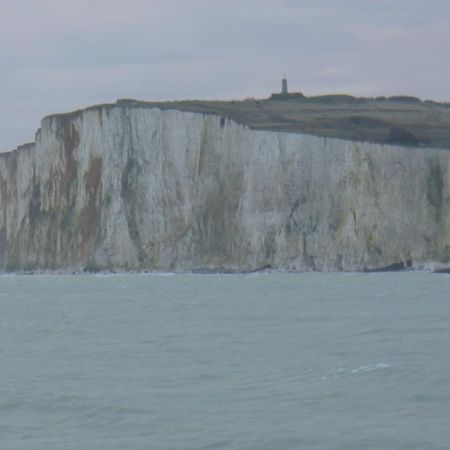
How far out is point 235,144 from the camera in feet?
205

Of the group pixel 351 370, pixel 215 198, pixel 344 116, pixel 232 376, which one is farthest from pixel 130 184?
pixel 351 370

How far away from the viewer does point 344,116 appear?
6656cm

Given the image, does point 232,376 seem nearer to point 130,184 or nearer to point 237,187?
point 237,187

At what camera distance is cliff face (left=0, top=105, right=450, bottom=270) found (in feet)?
188

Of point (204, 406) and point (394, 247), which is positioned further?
point (394, 247)

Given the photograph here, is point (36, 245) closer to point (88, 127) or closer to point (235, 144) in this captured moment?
point (88, 127)

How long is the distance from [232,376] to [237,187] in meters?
43.8

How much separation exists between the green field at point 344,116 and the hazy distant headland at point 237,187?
0.37 ft

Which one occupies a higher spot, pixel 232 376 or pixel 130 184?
pixel 130 184

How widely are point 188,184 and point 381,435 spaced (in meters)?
50.4

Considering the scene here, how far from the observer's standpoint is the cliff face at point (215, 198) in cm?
5744

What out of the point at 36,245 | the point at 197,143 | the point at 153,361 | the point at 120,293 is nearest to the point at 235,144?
the point at 197,143

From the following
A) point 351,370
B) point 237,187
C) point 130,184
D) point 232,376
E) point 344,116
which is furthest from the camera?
point 344,116

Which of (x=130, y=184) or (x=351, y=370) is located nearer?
(x=351, y=370)
